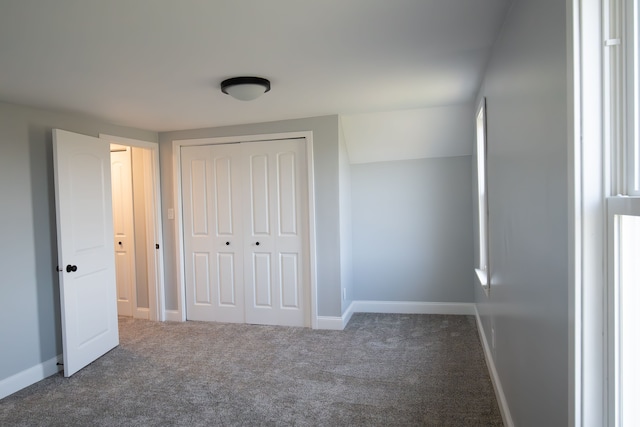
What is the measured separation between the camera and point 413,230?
4.84 metres

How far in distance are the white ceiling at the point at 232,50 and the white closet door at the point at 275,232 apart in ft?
3.01

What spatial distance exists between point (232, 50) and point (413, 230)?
3213mm

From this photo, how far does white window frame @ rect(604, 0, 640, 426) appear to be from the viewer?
0.93m

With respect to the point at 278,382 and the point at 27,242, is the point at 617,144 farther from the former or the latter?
the point at 27,242

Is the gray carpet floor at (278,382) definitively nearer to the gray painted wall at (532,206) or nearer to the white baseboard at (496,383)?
the white baseboard at (496,383)

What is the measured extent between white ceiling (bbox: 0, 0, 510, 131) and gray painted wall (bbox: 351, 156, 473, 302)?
1.29 m

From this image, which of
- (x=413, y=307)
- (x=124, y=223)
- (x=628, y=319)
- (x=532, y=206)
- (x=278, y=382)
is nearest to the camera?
(x=628, y=319)

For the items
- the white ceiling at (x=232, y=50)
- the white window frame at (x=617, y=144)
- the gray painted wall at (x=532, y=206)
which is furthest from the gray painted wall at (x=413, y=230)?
the white window frame at (x=617, y=144)

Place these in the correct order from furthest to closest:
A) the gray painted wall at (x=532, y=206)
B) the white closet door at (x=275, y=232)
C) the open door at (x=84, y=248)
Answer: the white closet door at (x=275, y=232), the open door at (x=84, y=248), the gray painted wall at (x=532, y=206)

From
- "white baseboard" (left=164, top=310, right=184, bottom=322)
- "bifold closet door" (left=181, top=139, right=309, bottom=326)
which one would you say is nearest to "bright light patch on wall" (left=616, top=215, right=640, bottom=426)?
"bifold closet door" (left=181, top=139, right=309, bottom=326)

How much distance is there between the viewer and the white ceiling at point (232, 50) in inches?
71.1

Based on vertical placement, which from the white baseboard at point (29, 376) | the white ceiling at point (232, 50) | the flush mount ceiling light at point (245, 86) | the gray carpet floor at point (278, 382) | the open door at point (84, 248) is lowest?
the gray carpet floor at point (278, 382)

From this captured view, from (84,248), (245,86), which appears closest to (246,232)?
(84,248)

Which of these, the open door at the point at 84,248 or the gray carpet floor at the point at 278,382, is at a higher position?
the open door at the point at 84,248
